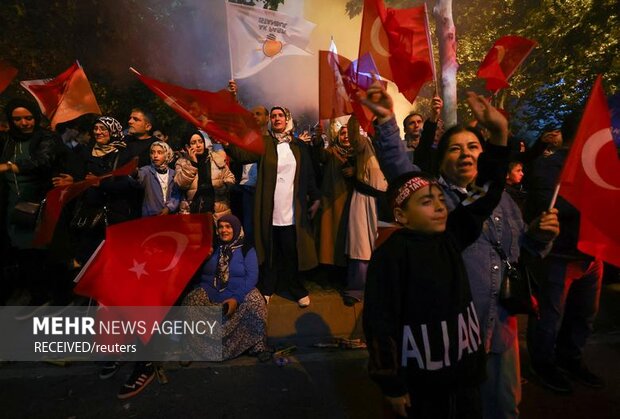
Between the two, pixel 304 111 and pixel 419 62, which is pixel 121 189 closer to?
pixel 419 62

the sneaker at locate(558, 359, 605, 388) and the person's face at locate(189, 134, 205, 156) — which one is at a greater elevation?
the person's face at locate(189, 134, 205, 156)

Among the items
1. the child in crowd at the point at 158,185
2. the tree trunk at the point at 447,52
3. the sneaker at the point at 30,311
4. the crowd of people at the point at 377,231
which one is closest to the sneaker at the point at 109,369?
the crowd of people at the point at 377,231

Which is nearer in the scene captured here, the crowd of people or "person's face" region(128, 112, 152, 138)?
the crowd of people

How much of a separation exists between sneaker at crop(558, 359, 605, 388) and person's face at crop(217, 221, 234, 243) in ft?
10.9

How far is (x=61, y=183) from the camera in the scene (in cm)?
393

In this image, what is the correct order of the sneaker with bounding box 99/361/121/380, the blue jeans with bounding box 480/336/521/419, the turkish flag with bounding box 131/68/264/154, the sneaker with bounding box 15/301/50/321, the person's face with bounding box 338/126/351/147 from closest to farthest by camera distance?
the blue jeans with bounding box 480/336/521/419 < the sneaker with bounding box 99/361/121/380 < the turkish flag with bounding box 131/68/264/154 < the sneaker with bounding box 15/301/50/321 < the person's face with bounding box 338/126/351/147

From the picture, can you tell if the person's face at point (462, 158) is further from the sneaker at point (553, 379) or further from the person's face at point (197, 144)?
the person's face at point (197, 144)

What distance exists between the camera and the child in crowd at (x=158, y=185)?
4352 mm

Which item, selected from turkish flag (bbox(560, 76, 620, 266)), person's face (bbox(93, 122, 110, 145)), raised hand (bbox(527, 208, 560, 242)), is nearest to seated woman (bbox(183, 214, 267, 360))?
person's face (bbox(93, 122, 110, 145))

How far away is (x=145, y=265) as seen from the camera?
3.45 metres

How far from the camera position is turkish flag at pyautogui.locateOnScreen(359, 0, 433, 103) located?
3.96 metres

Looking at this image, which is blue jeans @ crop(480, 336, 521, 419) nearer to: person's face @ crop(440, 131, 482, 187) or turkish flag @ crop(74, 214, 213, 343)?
person's face @ crop(440, 131, 482, 187)

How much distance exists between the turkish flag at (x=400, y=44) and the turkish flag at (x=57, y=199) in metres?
2.78

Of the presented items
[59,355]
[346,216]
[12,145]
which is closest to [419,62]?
Answer: [346,216]
